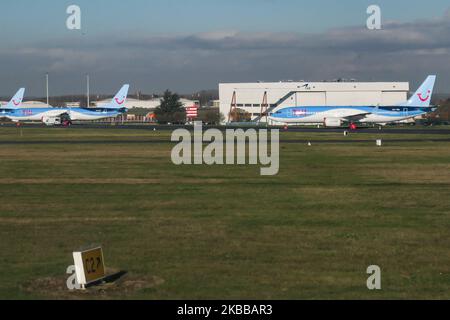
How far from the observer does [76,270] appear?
45.6 ft

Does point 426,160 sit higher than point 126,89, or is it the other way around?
point 126,89

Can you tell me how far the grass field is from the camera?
47.5 ft

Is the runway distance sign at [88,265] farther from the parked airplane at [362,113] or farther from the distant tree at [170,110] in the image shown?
the distant tree at [170,110]

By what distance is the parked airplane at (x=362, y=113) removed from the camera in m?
116

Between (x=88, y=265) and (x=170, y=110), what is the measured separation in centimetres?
17049

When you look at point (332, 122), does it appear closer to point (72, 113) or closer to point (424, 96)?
point (424, 96)

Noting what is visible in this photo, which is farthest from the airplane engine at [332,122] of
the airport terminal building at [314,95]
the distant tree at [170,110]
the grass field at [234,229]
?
the grass field at [234,229]

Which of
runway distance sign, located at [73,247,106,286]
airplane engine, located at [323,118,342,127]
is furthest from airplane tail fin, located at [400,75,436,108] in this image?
runway distance sign, located at [73,247,106,286]

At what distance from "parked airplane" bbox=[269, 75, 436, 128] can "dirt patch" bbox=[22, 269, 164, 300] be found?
101 m

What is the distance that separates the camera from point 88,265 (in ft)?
45.6

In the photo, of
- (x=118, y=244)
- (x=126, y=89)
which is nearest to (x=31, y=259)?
(x=118, y=244)

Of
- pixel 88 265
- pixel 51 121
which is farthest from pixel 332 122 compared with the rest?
pixel 88 265
